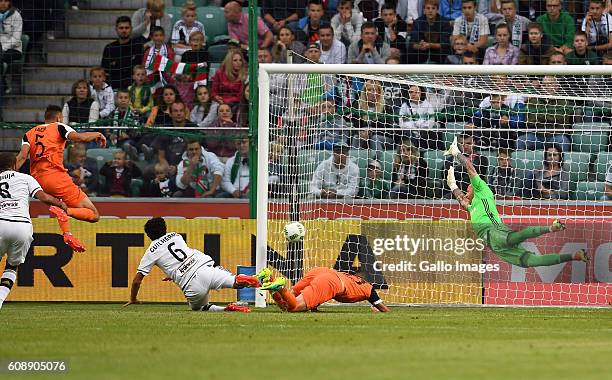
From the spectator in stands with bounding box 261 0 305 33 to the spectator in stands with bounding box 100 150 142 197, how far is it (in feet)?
13.7

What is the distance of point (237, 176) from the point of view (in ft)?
65.0

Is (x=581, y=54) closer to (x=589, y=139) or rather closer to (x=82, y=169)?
(x=589, y=139)

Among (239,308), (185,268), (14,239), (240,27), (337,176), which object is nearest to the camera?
(14,239)

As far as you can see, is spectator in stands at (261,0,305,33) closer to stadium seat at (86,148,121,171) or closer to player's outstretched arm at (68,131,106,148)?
stadium seat at (86,148,121,171)

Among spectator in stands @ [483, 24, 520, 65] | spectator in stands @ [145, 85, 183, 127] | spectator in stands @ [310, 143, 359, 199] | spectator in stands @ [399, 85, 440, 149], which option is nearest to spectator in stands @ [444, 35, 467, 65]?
spectator in stands @ [483, 24, 520, 65]

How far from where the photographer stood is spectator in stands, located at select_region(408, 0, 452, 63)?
72.8 feet

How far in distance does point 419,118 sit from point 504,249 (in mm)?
→ 2556

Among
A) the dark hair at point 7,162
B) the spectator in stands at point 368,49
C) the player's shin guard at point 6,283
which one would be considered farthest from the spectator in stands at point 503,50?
the player's shin guard at point 6,283

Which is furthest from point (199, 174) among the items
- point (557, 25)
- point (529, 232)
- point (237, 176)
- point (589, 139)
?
point (557, 25)

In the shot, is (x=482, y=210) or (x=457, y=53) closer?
(x=482, y=210)

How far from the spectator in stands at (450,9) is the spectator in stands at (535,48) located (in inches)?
57.5

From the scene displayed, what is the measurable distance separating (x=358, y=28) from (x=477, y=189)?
569cm

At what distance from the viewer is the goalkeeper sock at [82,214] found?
16938 millimetres

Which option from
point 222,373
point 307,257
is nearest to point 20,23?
point 307,257
